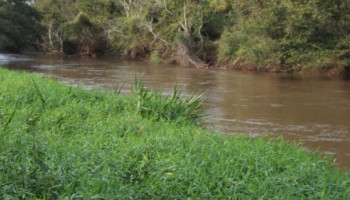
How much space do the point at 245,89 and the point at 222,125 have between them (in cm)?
656

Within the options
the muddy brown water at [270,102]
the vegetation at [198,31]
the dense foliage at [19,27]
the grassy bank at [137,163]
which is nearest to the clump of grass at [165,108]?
the grassy bank at [137,163]

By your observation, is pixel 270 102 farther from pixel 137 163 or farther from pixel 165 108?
pixel 137 163

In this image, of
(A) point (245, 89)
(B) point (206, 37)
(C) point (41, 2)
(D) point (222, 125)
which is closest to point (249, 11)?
(B) point (206, 37)

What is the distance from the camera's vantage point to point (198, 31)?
29172 mm

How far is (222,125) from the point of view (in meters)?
10.7

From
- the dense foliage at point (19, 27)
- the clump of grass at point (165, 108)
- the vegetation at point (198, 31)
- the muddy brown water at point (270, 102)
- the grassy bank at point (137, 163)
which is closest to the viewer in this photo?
the grassy bank at point (137, 163)

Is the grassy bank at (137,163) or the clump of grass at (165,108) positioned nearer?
the grassy bank at (137,163)

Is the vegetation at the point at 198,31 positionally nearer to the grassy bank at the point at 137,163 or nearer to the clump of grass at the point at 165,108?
the clump of grass at the point at 165,108

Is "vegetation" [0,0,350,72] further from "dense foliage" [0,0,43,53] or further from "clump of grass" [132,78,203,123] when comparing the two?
"clump of grass" [132,78,203,123]

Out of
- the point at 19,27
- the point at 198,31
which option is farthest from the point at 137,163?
the point at 19,27

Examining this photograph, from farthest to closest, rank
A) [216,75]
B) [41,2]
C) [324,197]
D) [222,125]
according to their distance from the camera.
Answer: [41,2], [216,75], [222,125], [324,197]

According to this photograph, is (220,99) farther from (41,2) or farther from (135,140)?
(41,2)

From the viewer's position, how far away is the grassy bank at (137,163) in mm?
4008

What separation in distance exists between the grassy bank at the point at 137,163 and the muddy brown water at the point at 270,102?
2.56 meters
